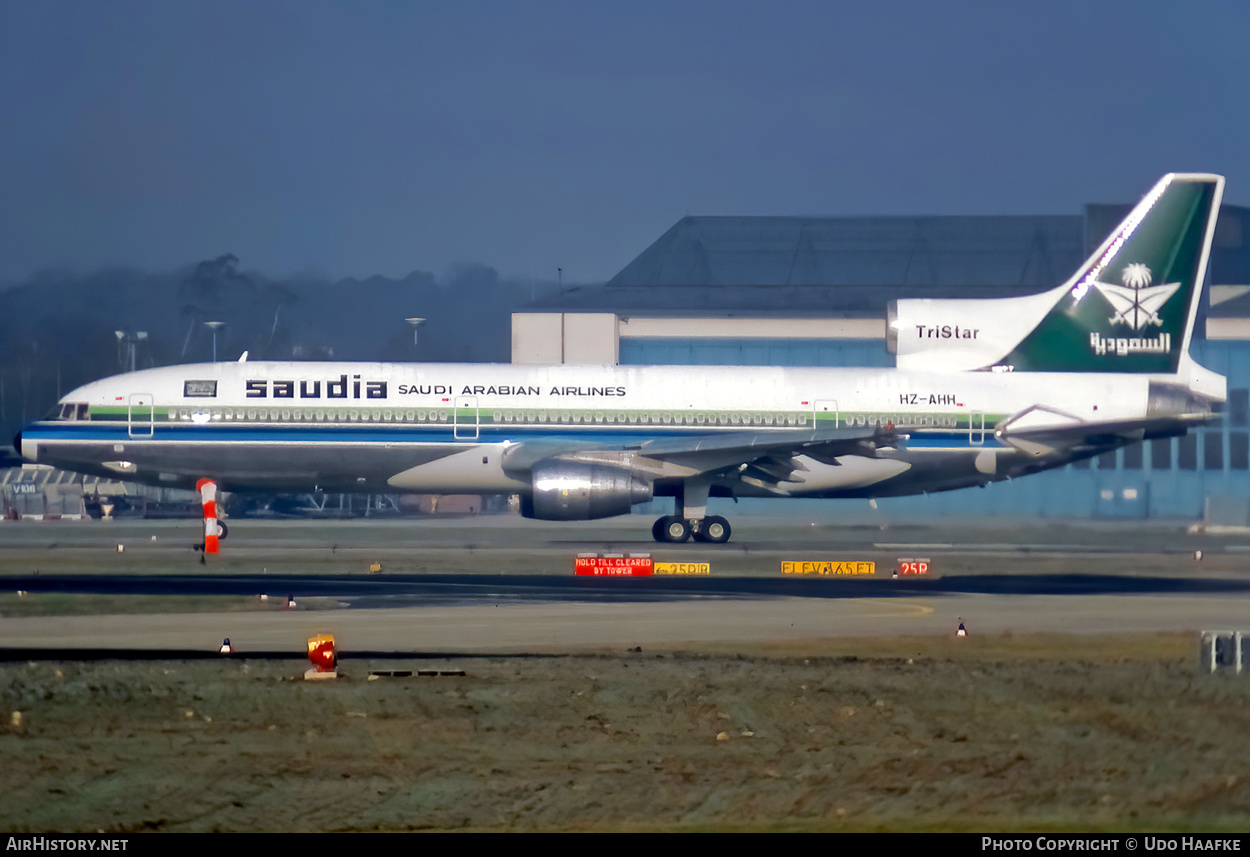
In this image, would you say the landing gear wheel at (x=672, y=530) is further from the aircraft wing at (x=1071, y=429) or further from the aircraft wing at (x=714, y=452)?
the aircraft wing at (x=1071, y=429)

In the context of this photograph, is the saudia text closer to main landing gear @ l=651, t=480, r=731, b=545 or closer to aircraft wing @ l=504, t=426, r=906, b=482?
aircraft wing @ l=504, t=426, r=906, b=482

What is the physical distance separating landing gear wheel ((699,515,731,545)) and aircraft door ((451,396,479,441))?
20.3 ft

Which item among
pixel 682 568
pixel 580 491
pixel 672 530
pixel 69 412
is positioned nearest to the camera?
pixel 682 568

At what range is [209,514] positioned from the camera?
3150 centimetres

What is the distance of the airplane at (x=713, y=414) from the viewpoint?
32.7 m

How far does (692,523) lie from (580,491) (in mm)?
4215

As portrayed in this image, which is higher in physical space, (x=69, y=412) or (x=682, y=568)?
(x=69, y=412)

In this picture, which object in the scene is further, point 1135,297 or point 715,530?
point 1135,297

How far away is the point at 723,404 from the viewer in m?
34.3

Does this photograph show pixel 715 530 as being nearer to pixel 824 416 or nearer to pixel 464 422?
pixel 824 416

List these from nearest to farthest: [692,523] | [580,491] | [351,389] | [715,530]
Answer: [580,491], [351,389], [715,530], [692,523]

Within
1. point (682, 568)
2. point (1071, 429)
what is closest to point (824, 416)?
point (1071, 429)

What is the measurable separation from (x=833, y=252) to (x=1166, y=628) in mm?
53059
